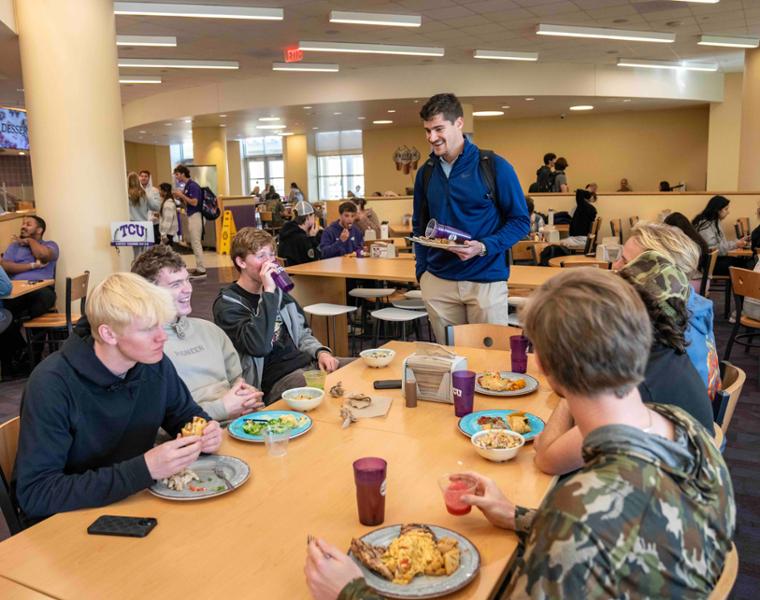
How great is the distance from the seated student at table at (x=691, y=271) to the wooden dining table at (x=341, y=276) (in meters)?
2.14

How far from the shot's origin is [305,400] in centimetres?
214

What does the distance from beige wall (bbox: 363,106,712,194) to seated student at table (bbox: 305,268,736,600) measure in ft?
51.1

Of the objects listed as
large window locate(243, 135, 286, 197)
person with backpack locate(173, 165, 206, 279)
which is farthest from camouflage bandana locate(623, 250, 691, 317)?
large window locate(243, 135, 286, 197)

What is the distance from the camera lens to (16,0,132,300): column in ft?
17.6

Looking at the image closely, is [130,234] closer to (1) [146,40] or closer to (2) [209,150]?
(1) [146,40]

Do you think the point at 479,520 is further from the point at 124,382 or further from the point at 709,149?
the point at 709,149

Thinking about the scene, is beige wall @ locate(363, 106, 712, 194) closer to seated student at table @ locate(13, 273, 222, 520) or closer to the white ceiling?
the white ceiling

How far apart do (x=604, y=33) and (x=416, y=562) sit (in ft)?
31.3

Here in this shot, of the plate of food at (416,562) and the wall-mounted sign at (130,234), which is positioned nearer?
the plate of food at (416,562)

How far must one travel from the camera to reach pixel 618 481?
95cm

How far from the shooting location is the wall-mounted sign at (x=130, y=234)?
5.62m

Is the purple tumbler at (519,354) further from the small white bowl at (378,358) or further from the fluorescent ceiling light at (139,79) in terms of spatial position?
the fluorescent ceiling light at (139,79)

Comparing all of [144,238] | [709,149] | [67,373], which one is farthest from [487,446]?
[709,149]

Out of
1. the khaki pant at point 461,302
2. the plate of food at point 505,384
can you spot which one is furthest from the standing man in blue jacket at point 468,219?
the plate of food at point 505,384
